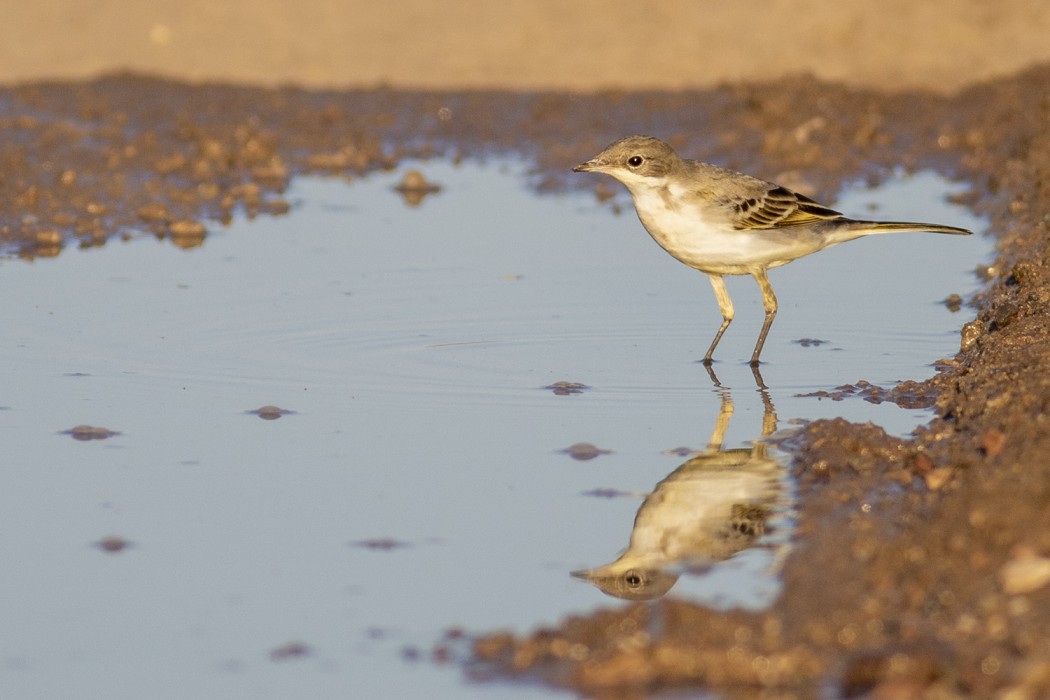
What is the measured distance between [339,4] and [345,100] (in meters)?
2.00

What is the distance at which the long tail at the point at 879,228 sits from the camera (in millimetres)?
9172

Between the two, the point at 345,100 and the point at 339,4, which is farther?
the point at 339,4

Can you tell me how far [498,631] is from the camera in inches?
205

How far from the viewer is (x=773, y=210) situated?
914cm

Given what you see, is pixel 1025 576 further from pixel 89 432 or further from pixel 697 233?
pixel 89 432

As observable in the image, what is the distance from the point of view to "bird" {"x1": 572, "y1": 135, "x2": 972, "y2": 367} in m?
8.88

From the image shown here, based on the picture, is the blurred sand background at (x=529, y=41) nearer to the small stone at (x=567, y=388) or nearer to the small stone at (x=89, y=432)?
the small stone at (x=567, y=388)

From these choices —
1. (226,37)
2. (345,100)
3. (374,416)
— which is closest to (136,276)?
(374,416)

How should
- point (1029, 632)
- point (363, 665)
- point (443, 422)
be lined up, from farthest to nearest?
1. point (443, 422)
2. point (363, 665)
3. point (1029, 632)

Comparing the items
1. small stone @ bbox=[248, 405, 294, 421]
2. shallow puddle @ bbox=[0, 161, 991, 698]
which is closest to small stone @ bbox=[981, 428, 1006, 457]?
shallow puddle @ bbox=[0, 161, 991, 698]

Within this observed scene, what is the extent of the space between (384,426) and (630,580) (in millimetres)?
2196

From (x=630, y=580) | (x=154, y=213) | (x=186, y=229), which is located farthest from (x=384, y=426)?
(x=154, y=213)

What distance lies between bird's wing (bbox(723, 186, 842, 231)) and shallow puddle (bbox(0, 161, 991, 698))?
724 mm

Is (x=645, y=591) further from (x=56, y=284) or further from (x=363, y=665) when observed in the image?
(x=56, y=284)
